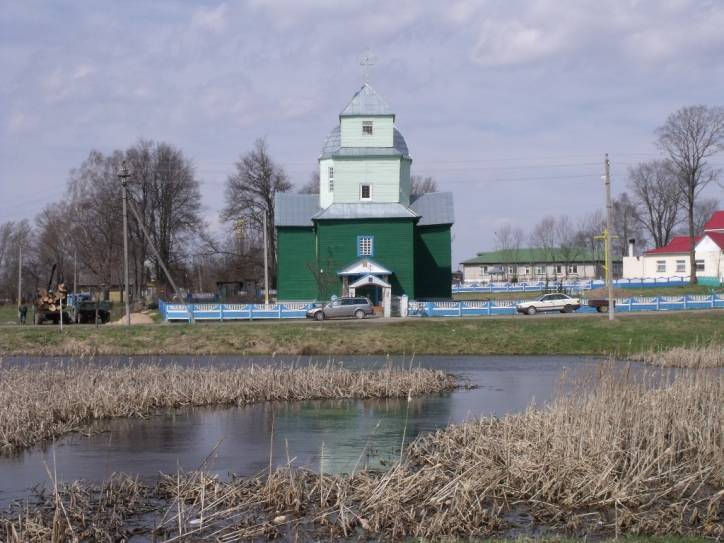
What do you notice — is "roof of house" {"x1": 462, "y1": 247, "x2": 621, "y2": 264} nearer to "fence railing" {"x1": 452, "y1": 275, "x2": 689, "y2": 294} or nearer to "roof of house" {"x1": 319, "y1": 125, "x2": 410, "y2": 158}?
"fence railing" {"x1": 452, "y1": 275, "x2": 689, "y2": 294}

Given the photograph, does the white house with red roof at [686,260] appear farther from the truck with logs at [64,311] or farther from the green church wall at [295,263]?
the truck with logs at [64,311]

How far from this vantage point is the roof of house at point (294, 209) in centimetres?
6188

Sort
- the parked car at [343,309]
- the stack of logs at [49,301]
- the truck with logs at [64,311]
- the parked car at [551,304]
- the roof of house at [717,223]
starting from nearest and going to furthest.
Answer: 1. the parked car at [343,309]
2. the parked car at [551,304]
3. the truck with logs at [64,311]
4. the stack of logs at [49,301]
5. the roof of house at [717,223]

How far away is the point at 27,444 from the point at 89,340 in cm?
2429

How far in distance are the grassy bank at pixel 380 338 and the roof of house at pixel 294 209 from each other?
1869 centimetres

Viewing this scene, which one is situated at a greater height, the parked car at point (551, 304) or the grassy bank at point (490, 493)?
the parked car at point (551, 304)

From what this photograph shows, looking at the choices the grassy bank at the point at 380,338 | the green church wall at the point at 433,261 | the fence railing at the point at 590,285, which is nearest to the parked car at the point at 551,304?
the green church wall at the point at 433,261

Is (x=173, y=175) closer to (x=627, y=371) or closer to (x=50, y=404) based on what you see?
(x=50, y=404)

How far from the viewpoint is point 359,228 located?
5872 cm

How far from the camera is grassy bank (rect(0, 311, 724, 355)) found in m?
39.9

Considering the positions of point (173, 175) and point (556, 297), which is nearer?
point (556, 297)

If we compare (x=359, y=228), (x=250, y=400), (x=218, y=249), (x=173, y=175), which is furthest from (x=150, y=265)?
(x=250, y=400)

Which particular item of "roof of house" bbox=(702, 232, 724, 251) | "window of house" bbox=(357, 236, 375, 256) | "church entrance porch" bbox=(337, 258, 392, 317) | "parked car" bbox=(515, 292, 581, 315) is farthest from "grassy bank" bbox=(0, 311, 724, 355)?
"roof of house" bbox=(702, 232, 724, 251)

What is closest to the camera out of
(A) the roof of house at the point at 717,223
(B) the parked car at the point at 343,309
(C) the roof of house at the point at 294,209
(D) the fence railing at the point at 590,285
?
(B) the parked car at the point at 343,309
